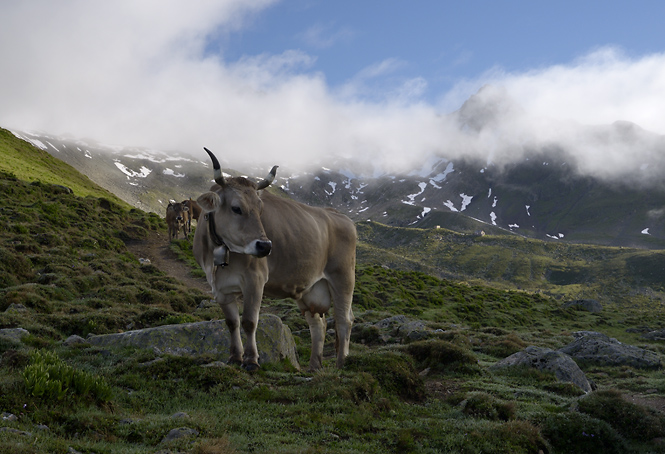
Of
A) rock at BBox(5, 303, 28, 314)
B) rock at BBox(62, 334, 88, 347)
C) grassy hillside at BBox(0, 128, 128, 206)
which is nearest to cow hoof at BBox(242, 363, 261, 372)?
rock at BBox(62, 334, 88, 347)

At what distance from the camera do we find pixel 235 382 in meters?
8.22

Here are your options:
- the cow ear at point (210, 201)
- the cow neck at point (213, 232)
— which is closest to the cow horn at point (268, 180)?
the cow ear at point (210, 201)

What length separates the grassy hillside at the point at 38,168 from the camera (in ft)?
172

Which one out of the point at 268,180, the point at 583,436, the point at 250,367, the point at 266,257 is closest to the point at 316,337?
the point at 250,367

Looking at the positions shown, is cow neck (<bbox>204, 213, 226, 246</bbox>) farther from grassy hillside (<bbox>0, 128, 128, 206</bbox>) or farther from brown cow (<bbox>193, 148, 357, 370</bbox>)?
grassy hillside (<bbox>0, 128, 128, 206</bbox>)

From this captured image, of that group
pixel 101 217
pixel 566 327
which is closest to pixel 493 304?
pixel 566 327

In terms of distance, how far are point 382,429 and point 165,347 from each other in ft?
19.4

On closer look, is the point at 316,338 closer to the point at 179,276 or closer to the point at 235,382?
the point at 235,382

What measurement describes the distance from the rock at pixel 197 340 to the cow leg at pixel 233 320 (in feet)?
4.46

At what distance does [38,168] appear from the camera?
60438 mm

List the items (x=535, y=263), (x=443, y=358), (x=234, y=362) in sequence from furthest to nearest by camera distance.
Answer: (x=535, y=263) → (x=443, y=358) → (x=234, y=362)

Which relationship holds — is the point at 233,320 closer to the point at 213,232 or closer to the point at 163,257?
the point at 213,232

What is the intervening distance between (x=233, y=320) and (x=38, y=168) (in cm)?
6578

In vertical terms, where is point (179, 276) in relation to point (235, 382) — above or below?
above
